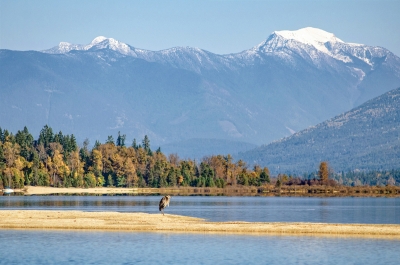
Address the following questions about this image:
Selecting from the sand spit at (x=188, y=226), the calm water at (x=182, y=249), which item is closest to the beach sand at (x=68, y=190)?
the sand spit at (x=188, y=226)

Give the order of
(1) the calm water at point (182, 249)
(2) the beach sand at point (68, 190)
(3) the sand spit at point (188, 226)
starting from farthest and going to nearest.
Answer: (2) the beach sand at point (68, 190) < (3) the sand spit at point (188, 226) < (1) the calm water at point (182, 249)

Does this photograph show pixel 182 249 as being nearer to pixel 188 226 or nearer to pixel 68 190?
pixel 188 226

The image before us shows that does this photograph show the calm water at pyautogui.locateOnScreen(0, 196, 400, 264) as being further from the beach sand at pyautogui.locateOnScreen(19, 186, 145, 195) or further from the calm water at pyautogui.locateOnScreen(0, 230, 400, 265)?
the beach sand at pyautogui.locateOnScreen(19, 186, 145, 195)

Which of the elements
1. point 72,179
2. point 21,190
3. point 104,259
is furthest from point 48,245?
point 72,179

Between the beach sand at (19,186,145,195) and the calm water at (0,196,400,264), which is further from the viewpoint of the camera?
the beach sand at (19,186,145,195)

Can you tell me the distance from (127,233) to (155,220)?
9.28 meters

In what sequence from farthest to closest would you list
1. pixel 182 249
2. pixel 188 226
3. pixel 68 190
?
pixel 68 190 < pixel 188 226 < pixel 182 249

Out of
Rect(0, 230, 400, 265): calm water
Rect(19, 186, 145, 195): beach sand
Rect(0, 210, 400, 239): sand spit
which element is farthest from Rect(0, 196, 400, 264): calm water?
Rect(19, 186, 145, 195): beach sand

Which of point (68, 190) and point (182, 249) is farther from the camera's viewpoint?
point (68, 190)

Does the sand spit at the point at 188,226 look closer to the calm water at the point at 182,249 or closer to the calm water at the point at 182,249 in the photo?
the calm water at the point at 182,249

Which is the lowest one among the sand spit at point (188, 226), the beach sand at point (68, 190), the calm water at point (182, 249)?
the calm water at point (182, 249)

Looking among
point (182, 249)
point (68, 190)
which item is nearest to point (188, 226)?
point (182, 249)

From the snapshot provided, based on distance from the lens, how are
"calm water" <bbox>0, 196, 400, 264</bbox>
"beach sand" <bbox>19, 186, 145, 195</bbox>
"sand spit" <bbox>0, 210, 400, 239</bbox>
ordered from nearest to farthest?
"calm water" <bbox>0, 196, 400, 264</bbox> → "sand spit" <bbox>0, 210, 400, 239</bbox> → "beach sand" <bbox>19, 186, 145, 195</bbox>

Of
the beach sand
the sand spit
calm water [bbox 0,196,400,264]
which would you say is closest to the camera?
calm water [bbox 0,196,400,264]
